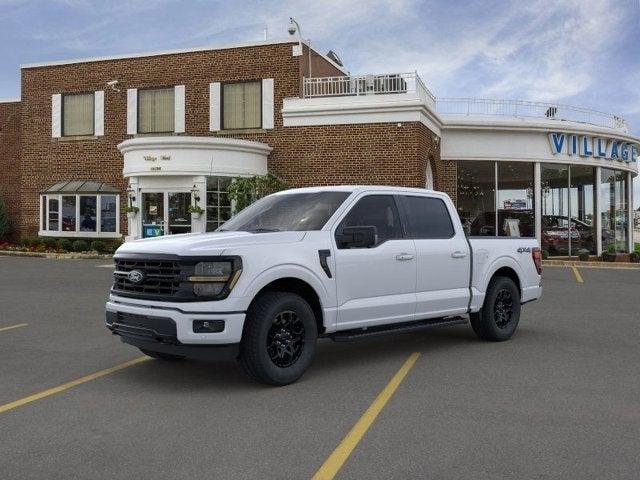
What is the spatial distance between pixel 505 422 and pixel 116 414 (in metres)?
3.05

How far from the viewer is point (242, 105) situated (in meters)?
25.7

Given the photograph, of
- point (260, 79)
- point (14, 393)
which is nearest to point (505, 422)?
point (14, 393)

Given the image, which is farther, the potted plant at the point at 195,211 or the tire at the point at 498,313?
the potted plant at the point at 195,211

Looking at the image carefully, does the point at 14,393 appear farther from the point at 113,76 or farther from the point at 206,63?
the point at 113,76

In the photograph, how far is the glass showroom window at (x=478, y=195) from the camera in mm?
26109

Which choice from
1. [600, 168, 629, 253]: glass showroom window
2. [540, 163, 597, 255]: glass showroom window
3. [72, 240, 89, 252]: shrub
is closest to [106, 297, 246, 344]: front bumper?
[72, 240, 89, 252]: shrub

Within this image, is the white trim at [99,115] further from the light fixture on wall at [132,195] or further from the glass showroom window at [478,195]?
the glass showroom window at [478,195]

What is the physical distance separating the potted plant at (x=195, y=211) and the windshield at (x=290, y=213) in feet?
50.2

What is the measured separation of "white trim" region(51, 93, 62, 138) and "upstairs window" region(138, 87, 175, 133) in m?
3.77

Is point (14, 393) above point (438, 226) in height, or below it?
below

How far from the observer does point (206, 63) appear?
25938 millimetres

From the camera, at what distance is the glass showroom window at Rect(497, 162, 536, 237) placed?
26156 mm

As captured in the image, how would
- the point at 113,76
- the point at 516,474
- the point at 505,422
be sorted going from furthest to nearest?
the point at 113,76
the point at 505,422
the point at 516,474

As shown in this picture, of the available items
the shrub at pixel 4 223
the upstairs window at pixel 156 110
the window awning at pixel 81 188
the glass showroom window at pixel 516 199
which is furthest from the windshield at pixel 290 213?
the shrub at pixel 4 223
